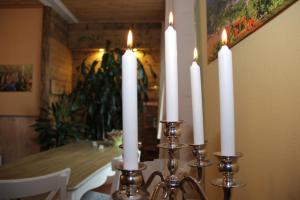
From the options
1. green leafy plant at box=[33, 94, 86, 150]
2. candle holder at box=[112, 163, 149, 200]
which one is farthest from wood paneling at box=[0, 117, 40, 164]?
candle holder at box=[112, 163, 149, 200]

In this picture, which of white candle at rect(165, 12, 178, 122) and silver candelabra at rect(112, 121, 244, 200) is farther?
white candle at rect(165, 12, 178, 122)

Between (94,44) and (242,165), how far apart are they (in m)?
3.95

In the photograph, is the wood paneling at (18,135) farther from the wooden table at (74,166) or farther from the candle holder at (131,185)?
the candle holder at (131,185)

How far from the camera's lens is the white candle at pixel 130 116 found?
0.40 m

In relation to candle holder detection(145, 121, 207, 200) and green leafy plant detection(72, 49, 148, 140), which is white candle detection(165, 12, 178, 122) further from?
green leafy plant detection(72, 49, 148, 140)

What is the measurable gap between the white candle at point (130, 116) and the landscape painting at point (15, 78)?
3.67 m

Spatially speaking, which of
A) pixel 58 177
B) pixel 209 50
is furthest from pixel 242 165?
pixel 58 177

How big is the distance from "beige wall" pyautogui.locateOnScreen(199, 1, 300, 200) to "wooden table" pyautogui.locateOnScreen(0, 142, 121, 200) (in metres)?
0.93

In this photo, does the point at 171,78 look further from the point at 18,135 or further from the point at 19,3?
the point at 19,3

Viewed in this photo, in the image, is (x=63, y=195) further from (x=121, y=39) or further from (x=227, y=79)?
(x=121, y=39)

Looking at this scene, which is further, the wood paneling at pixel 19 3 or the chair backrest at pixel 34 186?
the wood paneling at pixel 19 3

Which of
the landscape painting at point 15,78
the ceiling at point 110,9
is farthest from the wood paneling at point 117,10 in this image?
the landscape painting at point 15,78

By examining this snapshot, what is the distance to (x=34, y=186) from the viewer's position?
1070mm

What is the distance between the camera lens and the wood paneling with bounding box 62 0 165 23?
141 inches
